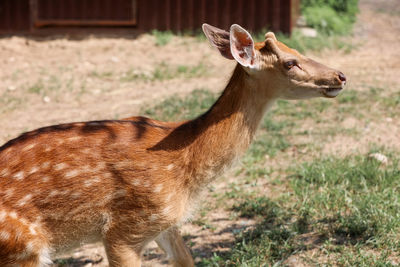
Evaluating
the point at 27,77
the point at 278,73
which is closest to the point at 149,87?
the point at 27,77

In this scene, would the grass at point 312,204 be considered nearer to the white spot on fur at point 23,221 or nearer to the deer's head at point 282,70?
the deer's head at point 282,70

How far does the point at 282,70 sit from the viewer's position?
3.67 metres

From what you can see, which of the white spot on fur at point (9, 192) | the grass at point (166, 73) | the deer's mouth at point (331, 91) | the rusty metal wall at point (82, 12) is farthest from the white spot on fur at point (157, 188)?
the rusty metal wall at point (82, 12)

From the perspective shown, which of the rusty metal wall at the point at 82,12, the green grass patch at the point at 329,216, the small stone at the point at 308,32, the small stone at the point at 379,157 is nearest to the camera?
the green grass patch at the point at 329,216

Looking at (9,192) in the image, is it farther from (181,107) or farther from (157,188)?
(181,107)

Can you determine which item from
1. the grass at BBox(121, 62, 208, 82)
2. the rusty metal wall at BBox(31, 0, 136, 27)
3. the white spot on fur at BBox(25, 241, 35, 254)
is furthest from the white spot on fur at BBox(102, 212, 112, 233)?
the rusty metal wall at BBox(31, 0, 136, 27)

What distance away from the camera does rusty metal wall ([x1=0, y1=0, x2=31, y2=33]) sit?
1268cm

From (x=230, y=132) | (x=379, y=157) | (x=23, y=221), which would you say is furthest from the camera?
(x=379, y=157)

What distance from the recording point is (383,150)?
588cm

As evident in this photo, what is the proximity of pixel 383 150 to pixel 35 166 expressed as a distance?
12.7 ft

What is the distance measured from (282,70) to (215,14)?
29.4 ft

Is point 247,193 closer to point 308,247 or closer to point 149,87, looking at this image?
point 308,247

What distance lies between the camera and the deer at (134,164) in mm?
3514

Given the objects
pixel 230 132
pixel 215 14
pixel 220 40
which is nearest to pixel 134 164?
pixel 230 132
